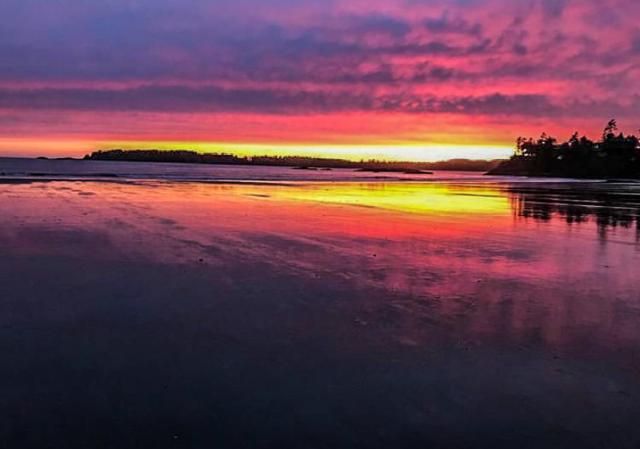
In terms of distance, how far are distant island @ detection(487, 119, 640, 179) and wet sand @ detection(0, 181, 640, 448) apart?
352 feet

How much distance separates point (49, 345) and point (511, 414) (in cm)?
426

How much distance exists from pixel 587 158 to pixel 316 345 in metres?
127

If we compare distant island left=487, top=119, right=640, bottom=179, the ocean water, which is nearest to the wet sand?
the ocean water

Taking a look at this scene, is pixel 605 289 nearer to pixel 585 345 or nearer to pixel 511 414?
pixel 585 345

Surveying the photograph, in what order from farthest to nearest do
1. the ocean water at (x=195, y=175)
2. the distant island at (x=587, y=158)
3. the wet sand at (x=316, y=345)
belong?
1. the distant island at (x=587, y=158)
2. the ocean water at (x=195, y=175)
3. the wet sand at (x=316, y=345)

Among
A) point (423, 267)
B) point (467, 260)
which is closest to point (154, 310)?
point (423, 267)

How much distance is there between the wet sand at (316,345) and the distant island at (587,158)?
107m

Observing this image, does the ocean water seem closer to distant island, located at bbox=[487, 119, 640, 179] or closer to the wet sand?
distant island, located at bbox=[487, 119, 640, 179]

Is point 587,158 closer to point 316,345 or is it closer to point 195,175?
point 195,175

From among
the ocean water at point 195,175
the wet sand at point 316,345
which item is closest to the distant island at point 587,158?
the ocean water at point 195,175

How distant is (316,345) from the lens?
578 centimetres

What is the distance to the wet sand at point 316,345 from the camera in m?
4.06

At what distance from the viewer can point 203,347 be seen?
18.6 ft

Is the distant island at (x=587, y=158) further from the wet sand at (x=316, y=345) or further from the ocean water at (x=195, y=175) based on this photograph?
the wet sand at (x=316, y=345)
